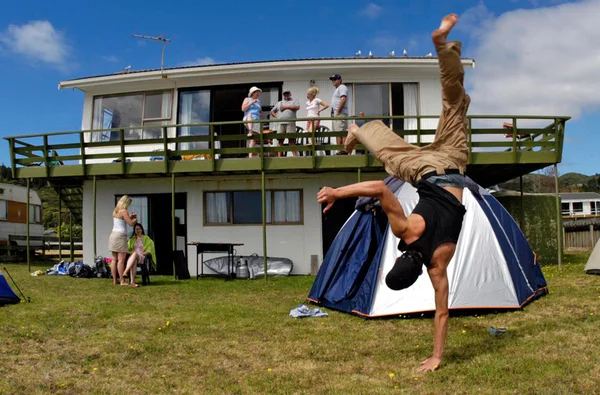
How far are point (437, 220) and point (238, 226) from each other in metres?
9.74

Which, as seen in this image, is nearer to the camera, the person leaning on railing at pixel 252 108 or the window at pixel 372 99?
the person leaning on railing at pixel 252 108

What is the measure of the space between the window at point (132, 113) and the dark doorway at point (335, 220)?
17.3ft

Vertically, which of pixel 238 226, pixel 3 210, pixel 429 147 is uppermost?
pixel 429 147

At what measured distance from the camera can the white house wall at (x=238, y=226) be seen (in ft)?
44.0

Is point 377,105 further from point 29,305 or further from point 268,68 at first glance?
point 29,305

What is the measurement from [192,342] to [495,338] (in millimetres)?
3290

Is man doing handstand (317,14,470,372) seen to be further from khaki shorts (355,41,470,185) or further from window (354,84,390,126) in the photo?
window (354,84,390,126)

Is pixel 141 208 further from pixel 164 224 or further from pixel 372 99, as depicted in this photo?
pixel 372 99

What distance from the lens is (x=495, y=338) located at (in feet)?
18.3

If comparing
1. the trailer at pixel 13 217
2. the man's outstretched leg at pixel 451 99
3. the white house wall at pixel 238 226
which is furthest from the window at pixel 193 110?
the man's outstretched leg at pixel 451 99

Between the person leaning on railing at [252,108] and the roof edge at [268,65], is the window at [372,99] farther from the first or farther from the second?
the person leaning on railing at [252,108]

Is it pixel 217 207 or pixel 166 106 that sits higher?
pixel 166 106

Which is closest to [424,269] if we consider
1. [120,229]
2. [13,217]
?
[120,229]

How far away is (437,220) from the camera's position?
4344mm
